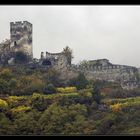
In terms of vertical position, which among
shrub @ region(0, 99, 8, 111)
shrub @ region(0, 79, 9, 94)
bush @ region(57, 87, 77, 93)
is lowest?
shrub @ region(0, 99, 8, 111)

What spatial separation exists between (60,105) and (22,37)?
6263 mm

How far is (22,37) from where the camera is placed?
73.3 ft

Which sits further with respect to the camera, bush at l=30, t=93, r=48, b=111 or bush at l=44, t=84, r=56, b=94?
bush at l=44, t=84, r=56, b=94

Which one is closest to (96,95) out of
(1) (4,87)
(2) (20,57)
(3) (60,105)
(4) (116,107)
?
(4) (116,107)

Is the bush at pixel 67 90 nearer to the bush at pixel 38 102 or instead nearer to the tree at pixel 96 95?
the tree at pixel 96 95

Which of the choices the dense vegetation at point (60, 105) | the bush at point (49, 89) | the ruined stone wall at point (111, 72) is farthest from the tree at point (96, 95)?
the ruined stone wall at point (111, 72)

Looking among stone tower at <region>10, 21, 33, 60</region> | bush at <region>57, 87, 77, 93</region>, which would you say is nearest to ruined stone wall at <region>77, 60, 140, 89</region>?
bush at <region>57, 87, 77, 93</region>

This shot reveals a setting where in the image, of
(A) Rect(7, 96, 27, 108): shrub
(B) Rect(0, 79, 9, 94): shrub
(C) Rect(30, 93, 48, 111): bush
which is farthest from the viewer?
(B) Rect(0, 79, 9, 94): shrub

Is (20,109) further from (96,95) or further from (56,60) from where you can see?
(56,60)

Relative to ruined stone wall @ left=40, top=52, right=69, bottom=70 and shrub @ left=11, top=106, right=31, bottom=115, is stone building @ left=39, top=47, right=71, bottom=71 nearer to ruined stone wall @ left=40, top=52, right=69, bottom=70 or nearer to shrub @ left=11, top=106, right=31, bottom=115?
ruined stone wall @ left=40, top=52, right=69, bottom=70

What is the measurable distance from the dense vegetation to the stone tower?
1.62 metres

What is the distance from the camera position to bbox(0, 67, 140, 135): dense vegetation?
50.4 feet
